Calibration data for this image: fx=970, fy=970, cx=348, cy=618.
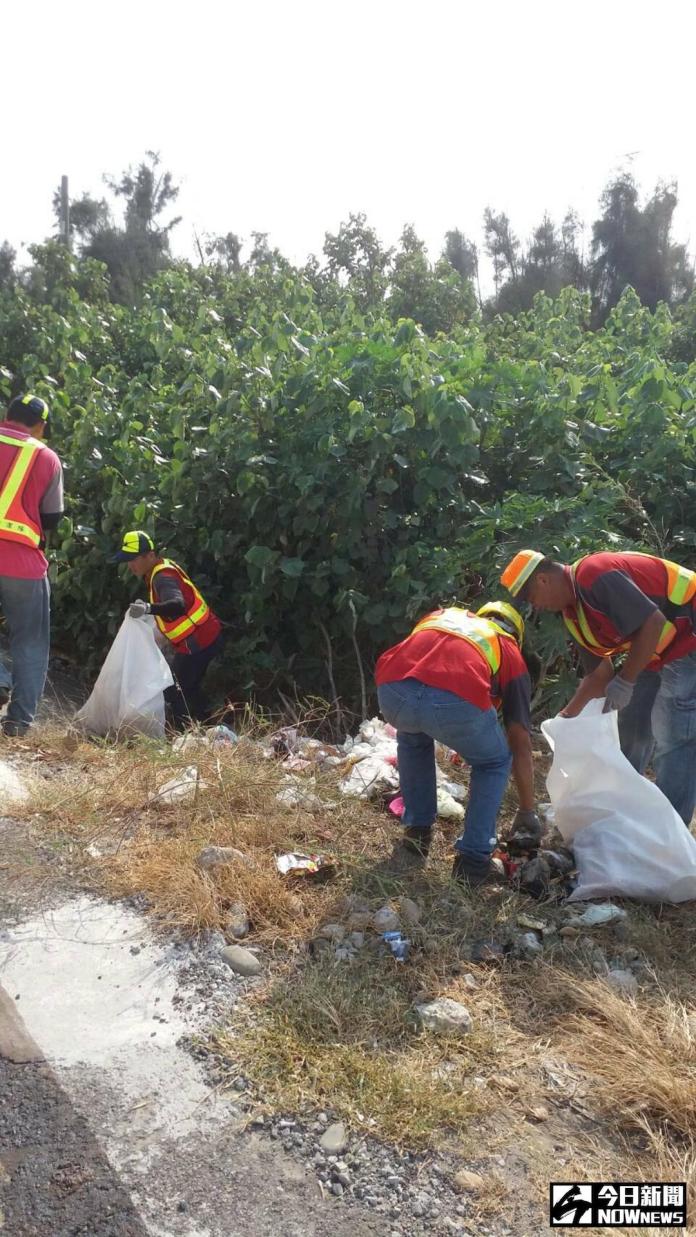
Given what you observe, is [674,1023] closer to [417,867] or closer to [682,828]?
[682,828]

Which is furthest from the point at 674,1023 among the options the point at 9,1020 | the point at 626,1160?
the point at 9,1020

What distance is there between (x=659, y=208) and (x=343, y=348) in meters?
24.0

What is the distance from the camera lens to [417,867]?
337 cm

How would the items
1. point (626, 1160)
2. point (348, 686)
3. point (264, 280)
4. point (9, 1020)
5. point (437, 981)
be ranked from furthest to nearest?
point (264, 280), point (348, 686), point (437, 981), point (9, 1020), point (626, 1160)

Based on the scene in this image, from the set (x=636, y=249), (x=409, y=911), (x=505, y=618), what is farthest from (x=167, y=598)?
(x=636, y=249)

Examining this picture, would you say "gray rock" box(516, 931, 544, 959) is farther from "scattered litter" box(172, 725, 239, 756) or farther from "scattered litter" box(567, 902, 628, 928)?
"scattered litter" box(172, 725, 239, 756)

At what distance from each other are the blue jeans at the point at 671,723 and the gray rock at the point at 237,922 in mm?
1740

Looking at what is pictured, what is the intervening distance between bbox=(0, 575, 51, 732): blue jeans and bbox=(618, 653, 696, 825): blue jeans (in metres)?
2.66

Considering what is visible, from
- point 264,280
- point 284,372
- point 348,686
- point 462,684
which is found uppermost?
point 264,280

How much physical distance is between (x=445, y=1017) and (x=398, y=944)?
1.16ft

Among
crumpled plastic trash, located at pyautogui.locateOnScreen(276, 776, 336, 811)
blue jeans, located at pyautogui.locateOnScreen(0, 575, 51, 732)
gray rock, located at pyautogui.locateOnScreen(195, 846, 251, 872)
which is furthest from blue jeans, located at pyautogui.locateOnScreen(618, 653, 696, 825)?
blue jeans, located at pyautogui.locateOnScreen(0, 575, 51, 732)

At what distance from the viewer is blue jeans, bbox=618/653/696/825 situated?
360cm

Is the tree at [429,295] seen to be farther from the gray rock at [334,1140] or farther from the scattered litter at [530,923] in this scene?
the gray rock at [334,1140]

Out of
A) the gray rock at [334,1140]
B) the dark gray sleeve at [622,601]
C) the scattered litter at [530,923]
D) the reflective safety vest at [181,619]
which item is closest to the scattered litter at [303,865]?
the scattered litter at [530,923]
